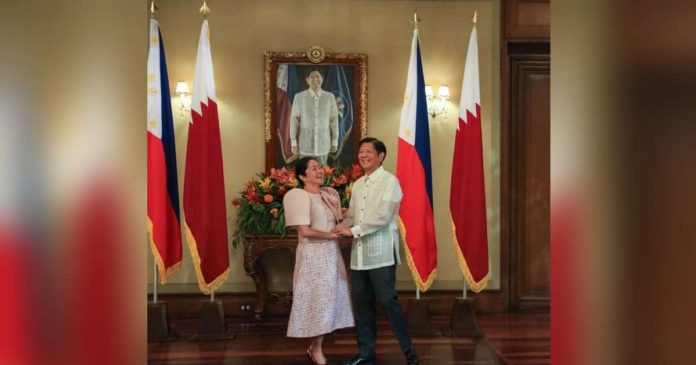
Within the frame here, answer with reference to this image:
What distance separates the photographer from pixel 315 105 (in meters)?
6.69

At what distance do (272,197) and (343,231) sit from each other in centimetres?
158

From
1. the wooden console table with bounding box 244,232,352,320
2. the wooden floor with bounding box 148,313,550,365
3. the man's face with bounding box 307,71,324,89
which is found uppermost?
the man's face with bounding box 307,71,324,89

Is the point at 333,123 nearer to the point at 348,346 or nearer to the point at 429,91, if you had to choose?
the point at 429,91

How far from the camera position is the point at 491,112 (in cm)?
666

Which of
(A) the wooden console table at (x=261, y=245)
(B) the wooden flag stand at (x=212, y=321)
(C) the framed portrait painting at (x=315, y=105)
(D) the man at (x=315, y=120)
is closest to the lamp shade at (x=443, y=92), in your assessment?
(C) the framed portrait painting at (x=315, y=105)

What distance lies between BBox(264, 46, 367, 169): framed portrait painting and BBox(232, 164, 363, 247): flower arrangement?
0.46 m

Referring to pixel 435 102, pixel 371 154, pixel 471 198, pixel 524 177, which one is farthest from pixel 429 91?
pixel 371 154

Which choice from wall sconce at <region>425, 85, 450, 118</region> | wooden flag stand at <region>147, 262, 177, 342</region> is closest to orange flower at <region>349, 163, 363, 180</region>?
wall sconce at <region>425, 85, 450, 118</region>

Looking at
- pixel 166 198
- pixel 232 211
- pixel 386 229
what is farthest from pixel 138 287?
pixel 232 211

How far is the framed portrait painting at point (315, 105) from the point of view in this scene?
661 cm

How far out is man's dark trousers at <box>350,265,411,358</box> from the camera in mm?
4398

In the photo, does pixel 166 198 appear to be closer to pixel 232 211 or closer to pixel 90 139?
pixel 232 211

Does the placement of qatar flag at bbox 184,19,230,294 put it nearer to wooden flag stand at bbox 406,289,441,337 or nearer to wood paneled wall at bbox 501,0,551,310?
wooden flag stand at bbox 406,289,441,337

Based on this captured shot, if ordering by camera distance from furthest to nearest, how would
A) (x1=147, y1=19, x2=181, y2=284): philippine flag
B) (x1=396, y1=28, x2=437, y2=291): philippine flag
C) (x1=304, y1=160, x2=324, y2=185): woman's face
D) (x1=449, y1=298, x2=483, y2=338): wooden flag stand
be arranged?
(x1=449, y1=298, x2=483, y2=338): wooden flag stand < (x1=396, y1=28, x2=437, y2=291): philippine flag < (x1=147, y1=19, x2=181, y2=284): philippine flag < (x1=304, y1=160, x2=324, y2=185): woman's face
